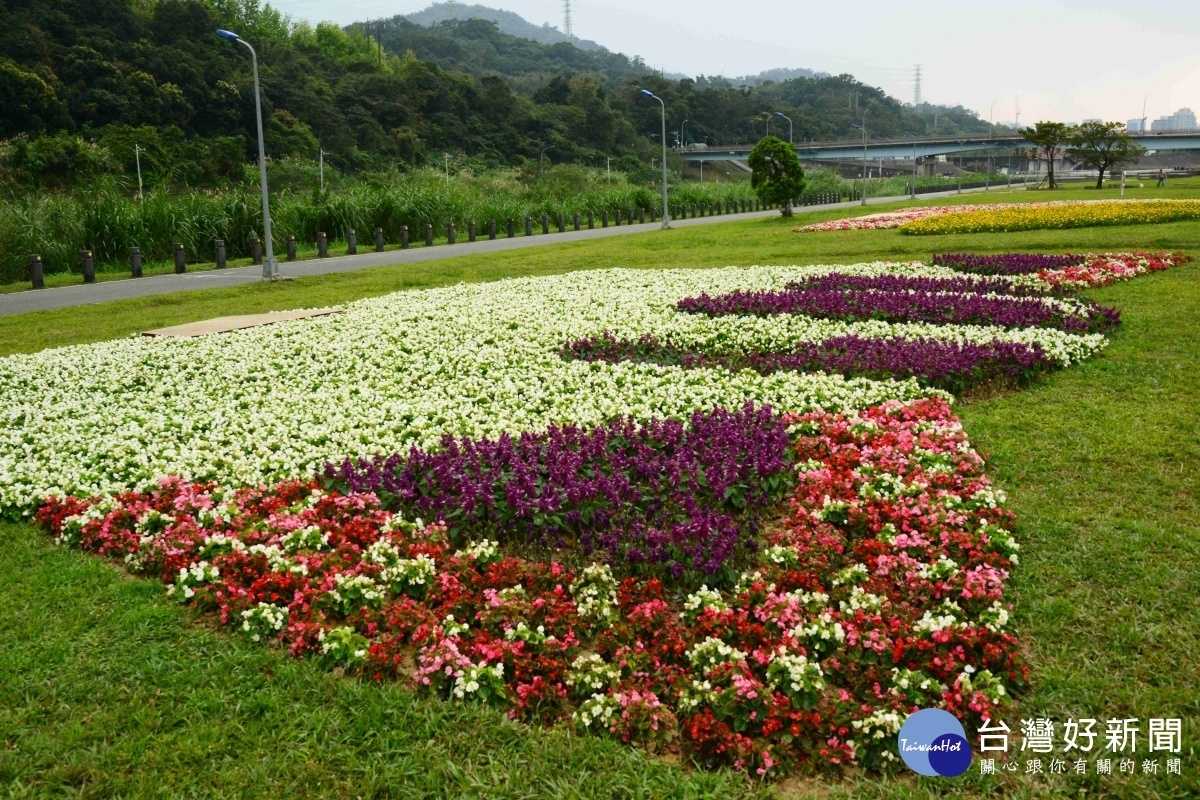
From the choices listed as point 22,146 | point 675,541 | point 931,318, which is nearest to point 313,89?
point 22,146

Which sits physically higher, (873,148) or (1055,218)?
(873,148)

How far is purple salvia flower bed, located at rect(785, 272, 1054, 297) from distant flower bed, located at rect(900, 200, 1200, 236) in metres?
10.3

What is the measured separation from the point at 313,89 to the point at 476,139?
12152 millimetres

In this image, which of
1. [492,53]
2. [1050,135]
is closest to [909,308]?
[1050,135]

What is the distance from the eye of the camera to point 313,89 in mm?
58188

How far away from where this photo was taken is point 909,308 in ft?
35.7

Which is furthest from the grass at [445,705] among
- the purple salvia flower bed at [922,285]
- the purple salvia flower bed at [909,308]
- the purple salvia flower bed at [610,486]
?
the purple salvia flower bed at [922,285]

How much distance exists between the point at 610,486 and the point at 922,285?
8997mm

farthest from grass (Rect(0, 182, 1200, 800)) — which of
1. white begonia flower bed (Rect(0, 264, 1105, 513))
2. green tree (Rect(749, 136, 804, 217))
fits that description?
green tree (Rect(749, 136, 804, 217))

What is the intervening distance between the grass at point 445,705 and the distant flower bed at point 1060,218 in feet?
57.9

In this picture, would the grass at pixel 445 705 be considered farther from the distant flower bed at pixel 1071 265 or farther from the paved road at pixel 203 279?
the paved road at pixel 203 279

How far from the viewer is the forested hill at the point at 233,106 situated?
40.6m

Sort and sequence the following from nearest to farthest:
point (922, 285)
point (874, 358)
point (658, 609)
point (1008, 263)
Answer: point (658, 609), point (874, 358), point (922, 285), point (1008, 263)

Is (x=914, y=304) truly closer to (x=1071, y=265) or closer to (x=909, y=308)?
(x=909, y=308)
